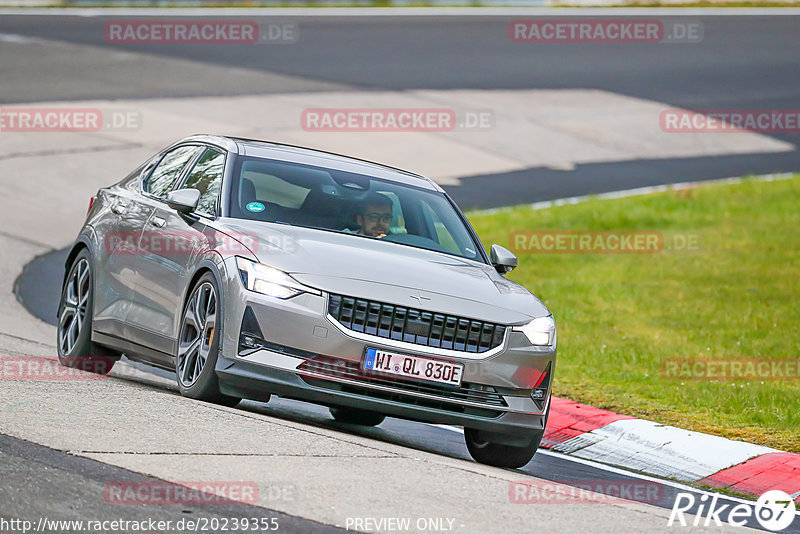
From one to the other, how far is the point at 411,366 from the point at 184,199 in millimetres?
1906

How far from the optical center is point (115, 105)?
77.0ft

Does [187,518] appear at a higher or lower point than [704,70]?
higher

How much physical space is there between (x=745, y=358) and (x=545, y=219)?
7026 mm

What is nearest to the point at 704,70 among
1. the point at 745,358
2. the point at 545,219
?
the point at 545,219

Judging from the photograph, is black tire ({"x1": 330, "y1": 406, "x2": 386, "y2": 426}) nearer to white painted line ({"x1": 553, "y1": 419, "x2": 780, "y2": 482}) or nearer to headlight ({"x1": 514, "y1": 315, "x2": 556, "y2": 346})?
white painted line ({"x1": 553, "y1": 419, "x2": 780, "y2": 482})

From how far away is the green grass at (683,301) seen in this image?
10820 mm

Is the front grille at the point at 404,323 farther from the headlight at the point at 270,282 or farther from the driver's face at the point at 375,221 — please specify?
the driver's face at the point at 375,221

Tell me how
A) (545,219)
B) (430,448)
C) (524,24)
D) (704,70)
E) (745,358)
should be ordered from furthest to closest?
1. (524,24)
2. (704,70)
3. (545,219)
4. (745,358)
5. (430,448)

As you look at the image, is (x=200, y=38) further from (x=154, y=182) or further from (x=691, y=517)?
(x=691, y=517)

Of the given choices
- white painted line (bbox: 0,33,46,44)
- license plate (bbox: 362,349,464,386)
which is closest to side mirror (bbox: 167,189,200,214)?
license plate (bbox: 362,349,464,386)

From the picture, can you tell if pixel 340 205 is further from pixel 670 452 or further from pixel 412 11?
pixel 412 11

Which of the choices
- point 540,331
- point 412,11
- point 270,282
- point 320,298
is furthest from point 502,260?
point 412,11

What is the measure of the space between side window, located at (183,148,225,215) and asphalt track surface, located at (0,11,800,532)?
5091 mm

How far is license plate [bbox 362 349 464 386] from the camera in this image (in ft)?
24.2
